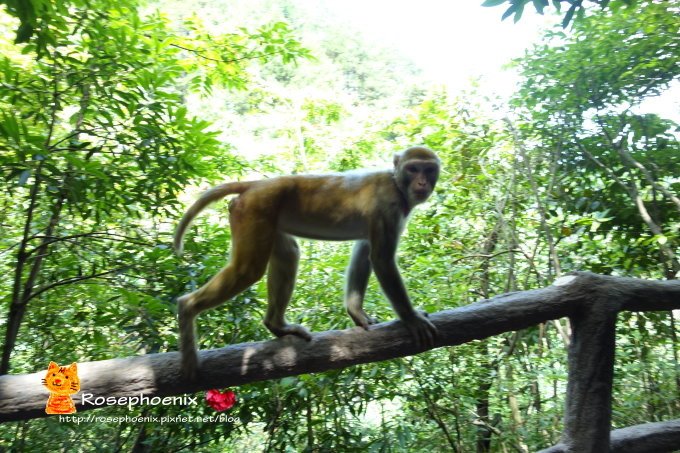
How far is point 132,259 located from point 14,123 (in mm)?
1499

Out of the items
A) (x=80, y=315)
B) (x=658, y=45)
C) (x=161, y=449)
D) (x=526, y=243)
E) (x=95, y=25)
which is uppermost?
(x=658, y=45)

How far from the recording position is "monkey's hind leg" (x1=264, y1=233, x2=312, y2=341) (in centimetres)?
418

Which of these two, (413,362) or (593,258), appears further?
(593,258)

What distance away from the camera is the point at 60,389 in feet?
9.93

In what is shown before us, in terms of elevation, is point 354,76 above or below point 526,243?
above

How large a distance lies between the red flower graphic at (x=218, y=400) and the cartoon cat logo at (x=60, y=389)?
180 centimetres

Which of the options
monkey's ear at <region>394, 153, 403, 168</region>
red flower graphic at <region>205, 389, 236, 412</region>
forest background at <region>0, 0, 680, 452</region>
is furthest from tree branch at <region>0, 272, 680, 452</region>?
red flower graphic at <region>205, 389, 236, 412</region>

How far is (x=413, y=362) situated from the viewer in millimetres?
5379

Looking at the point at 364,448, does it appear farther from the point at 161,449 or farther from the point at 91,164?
the point at 91,164

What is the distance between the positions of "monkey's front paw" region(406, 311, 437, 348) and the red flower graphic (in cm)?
214

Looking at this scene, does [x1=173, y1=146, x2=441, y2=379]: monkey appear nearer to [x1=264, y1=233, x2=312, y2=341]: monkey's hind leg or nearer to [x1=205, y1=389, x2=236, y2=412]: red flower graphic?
[x1=264, y1=233, x2=312, y2=341]: monkey's hind leg

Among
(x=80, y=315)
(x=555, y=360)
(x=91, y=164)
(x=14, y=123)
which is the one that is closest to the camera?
(x=14, y=123)

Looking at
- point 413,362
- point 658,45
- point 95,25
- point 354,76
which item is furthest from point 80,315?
point 354,76

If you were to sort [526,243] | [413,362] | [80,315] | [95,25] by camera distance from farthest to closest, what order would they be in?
[526,243], [413,362], [80,315], [95,25]
